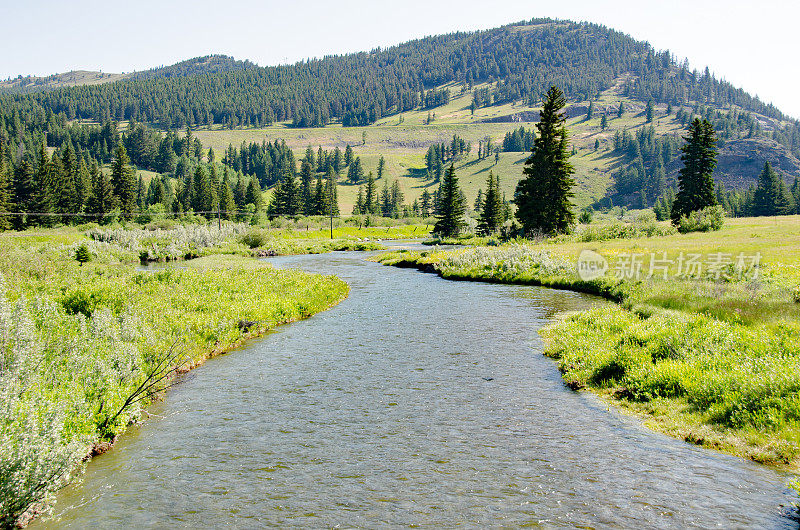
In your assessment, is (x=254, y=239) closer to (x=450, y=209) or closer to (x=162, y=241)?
(x=162, y=241)

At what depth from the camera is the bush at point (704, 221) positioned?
190 feet

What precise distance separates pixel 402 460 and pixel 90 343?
10.0 meters

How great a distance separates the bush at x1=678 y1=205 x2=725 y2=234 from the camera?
57906mm

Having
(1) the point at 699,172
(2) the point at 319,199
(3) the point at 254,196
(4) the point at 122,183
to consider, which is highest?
(4) the point at 122,183

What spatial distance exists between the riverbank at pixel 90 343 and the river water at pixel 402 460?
2.52 feet

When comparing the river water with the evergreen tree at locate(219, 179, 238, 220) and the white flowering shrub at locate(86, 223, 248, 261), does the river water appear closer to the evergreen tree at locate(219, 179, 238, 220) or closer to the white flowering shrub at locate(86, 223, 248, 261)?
the white flowering shrub at locate(86, 223, 248, 261)

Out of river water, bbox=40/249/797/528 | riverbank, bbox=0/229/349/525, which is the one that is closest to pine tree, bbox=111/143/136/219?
riverbank, bbox=0/229/349/525

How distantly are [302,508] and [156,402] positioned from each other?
7.47m

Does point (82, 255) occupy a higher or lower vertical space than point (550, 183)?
lower

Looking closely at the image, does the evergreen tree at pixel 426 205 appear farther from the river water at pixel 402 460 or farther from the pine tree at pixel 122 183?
the river water at pixel 402 460

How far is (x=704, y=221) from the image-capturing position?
58312 millimetres

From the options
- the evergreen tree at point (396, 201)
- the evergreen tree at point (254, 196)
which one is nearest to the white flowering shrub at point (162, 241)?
the evergreen tree at point (254, 196)

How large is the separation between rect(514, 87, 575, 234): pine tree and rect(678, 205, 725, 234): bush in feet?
43.3

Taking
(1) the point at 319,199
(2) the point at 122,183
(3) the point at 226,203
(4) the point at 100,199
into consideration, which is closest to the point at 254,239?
(4) the point at 100,199
